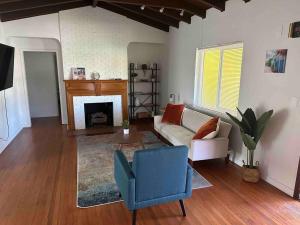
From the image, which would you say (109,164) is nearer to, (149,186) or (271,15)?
(149,186)

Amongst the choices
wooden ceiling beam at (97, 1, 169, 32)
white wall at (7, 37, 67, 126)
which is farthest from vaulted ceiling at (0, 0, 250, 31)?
white wall at (7, 37, 67, 126)

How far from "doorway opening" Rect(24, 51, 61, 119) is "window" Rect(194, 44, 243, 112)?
15.4ft

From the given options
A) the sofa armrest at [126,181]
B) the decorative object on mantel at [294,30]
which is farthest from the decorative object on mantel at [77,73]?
the decorative object on mantel at [294,30]

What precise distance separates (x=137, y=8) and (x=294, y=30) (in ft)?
11.9

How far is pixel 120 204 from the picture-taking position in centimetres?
269

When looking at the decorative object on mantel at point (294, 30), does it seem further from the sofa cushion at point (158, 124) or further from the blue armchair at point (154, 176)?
the sofa cushion at point (158, 124)

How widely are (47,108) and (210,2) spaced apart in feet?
19.7

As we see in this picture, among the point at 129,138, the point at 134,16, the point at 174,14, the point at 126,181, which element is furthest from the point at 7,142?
the point at 174,14

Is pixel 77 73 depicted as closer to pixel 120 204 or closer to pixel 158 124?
pixel 158 124

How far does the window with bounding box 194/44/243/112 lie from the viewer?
13.0 feet

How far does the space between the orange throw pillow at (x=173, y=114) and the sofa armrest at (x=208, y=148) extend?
4.70ft

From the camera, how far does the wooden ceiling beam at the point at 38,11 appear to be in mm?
4980


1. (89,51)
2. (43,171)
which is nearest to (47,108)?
(89,51)

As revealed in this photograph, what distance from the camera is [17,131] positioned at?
562 cm
